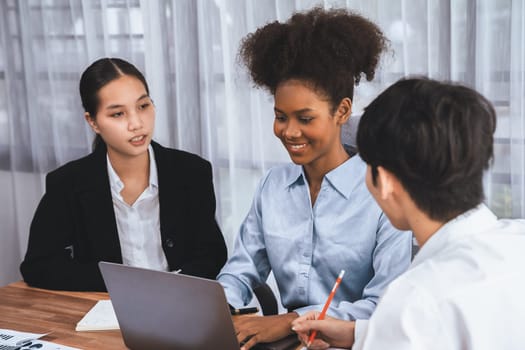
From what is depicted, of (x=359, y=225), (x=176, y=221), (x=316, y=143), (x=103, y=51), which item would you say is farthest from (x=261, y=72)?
(x=103, y=51)

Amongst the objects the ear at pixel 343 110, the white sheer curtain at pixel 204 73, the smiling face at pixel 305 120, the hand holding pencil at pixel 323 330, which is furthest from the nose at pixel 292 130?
the hand holding pencil at pixel 323 330

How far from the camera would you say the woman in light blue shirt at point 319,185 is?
4.91 ft

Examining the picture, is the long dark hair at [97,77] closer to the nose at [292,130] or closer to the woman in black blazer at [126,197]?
the woman in black blazer at [126,197]

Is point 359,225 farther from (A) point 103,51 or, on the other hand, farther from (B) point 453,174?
(A) point 103,51

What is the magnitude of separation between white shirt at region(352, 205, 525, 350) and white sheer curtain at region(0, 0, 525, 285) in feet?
2.64

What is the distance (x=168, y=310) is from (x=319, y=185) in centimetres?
58

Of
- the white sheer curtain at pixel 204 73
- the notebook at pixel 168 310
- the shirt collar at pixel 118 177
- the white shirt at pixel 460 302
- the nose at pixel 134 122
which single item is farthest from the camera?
the white sheer curtain at pixel 204 73

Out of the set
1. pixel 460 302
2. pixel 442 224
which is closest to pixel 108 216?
pixel 442 224

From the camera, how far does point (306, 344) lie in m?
1.24

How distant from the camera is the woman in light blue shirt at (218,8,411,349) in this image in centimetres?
150

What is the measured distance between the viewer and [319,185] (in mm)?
1631

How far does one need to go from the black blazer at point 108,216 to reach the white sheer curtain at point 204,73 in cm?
55

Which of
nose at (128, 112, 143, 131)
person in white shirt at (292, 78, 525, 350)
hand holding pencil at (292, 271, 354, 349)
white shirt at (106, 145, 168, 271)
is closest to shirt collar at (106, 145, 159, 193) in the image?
white shirt at (106, 145, 168, 271)

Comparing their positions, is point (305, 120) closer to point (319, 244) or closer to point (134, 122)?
point (319, 244)
